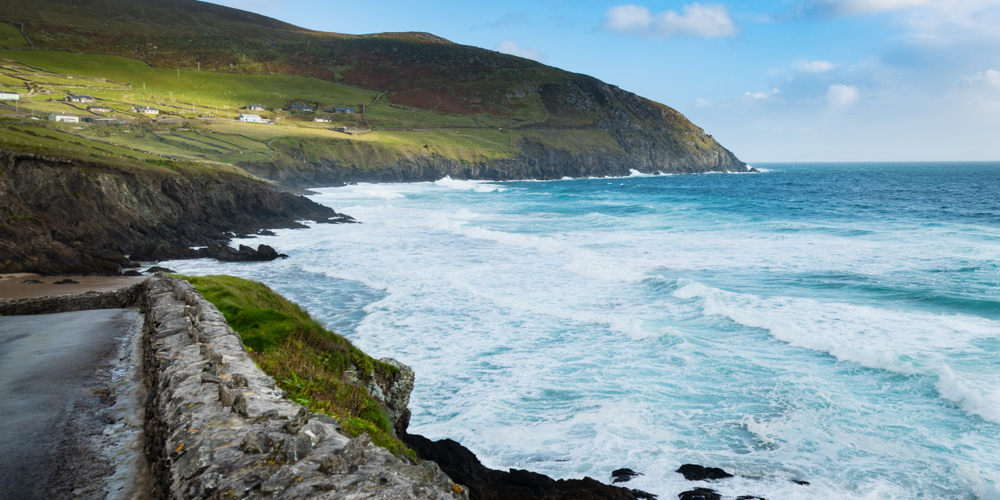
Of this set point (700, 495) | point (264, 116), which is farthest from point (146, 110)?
point (700, 495)

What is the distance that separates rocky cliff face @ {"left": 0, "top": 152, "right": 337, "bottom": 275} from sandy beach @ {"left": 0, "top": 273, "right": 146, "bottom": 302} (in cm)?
96

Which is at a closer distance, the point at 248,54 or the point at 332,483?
the point at 332,483

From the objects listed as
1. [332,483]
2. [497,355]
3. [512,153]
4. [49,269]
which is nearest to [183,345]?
[332,483]

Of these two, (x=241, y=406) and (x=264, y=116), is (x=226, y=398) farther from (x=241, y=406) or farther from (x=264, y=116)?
(x=264, y=116)

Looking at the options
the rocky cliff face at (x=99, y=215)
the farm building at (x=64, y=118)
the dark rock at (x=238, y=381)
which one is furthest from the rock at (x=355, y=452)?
the farm building at (x=64, y=118)

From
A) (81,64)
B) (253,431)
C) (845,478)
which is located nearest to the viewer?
(253,431)

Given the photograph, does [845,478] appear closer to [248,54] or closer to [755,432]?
[755,432]

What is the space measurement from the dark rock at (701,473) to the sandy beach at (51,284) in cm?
1870

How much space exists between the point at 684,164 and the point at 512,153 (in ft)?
211

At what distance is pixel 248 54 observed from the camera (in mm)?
159500

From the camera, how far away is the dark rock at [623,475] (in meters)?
10.1

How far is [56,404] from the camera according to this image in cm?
748

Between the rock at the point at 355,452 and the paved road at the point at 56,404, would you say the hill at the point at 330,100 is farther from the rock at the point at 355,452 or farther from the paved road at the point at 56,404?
the rock at the point at 355,452

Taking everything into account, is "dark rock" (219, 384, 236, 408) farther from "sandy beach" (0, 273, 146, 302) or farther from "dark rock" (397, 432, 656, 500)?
"sandy beach" (0, 273, 146, 302)
